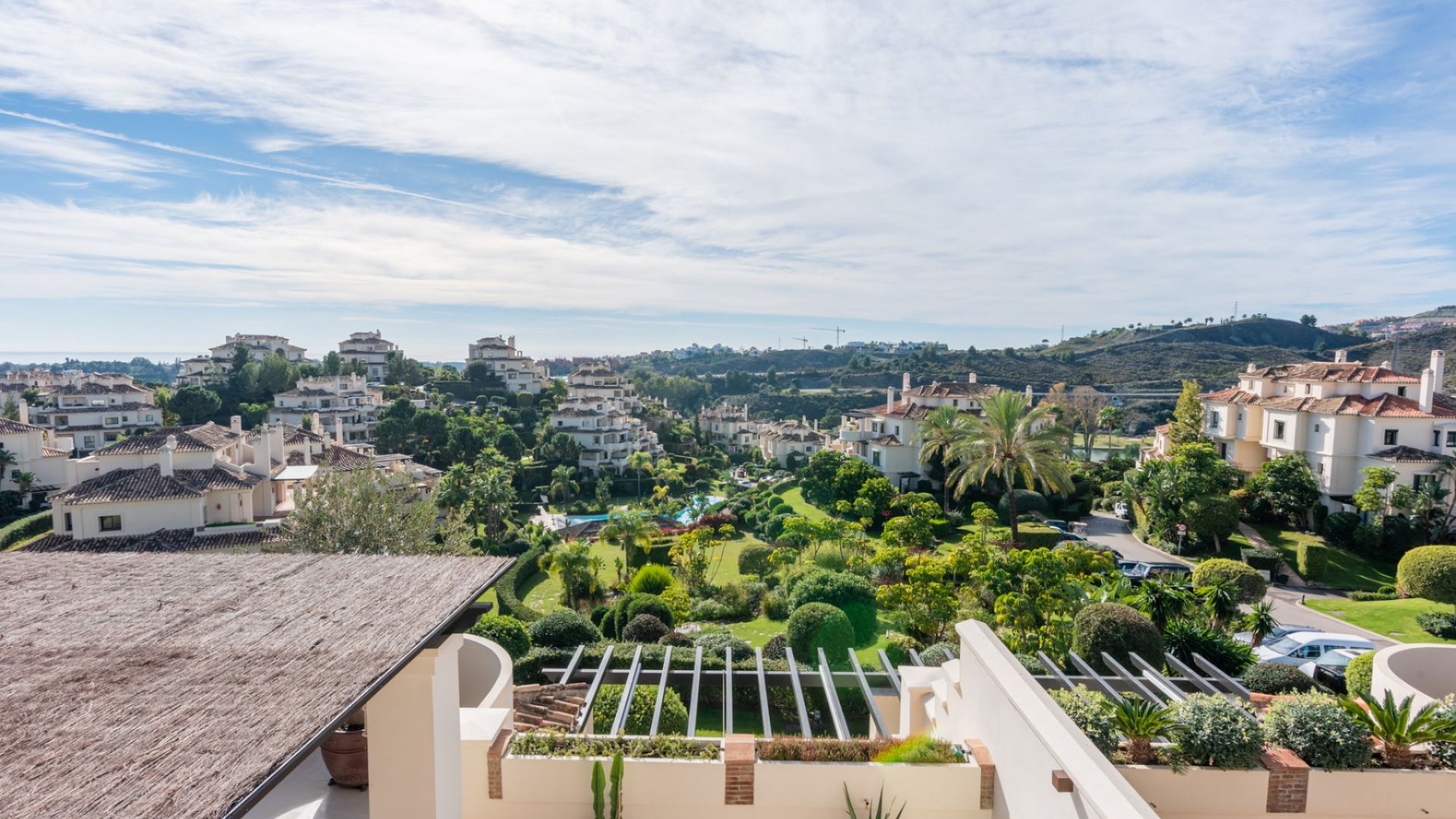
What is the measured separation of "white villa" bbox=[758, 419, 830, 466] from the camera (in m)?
71.1

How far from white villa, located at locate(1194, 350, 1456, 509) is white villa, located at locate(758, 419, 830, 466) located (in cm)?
3542

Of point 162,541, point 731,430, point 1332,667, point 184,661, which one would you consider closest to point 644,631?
point 1332,667

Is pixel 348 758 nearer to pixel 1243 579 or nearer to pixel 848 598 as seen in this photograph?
pixel 848 598

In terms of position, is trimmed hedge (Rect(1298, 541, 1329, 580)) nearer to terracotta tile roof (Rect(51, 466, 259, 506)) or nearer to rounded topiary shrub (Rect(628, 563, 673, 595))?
rounded topiary shrub (Rect(628, 563, 673, 595))

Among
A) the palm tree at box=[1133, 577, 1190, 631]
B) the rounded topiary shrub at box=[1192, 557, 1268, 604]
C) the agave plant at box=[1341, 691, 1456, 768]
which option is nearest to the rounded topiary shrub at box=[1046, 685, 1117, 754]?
the agave plant at box=[1341, 691, 1456, 768]

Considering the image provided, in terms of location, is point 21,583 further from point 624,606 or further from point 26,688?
point 624,606

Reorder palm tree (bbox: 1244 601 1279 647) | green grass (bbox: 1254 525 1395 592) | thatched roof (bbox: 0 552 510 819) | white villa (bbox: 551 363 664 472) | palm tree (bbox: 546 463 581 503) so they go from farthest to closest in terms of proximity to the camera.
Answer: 1. white villa (bbox: 551 363 664 472)
2. palm tree (bbox: 546 463 581 503)
3. green grass (bbox: 1254 525 1395 592)
4. palm tree (bbox: 1244 601 1279 647)
5. thatched roof (bbox: 0 552 510 819)

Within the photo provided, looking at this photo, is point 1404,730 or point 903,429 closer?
point 1404,730

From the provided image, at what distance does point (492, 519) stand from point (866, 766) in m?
39.9

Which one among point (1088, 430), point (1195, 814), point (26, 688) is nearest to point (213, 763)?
point (26, 688)

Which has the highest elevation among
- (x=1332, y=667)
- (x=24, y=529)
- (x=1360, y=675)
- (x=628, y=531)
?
(x=1360, y=675)

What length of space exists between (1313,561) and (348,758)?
3418 cm

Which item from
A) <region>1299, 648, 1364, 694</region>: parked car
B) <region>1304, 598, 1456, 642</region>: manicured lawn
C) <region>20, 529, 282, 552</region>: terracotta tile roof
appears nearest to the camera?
<region>1299, 648, 1364, 694</region>: parked car

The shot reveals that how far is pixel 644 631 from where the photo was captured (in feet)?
69.7
